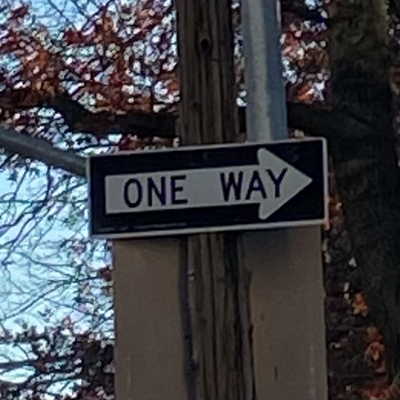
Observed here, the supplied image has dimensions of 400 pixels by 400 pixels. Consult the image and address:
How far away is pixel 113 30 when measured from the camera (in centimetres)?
1202

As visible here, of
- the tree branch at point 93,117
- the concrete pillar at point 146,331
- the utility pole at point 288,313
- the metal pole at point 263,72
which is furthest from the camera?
the tree branch at point 93,117

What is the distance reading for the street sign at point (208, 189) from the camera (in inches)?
190

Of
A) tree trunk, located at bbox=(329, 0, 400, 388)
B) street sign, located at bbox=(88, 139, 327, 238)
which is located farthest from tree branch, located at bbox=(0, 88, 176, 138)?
A: street sign, located at bbox=(88, 139, 327, 238)

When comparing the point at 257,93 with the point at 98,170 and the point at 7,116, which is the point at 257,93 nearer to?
the point at 98,170

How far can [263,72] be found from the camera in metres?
5.29

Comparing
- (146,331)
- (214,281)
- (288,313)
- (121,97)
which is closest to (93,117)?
(121,97)

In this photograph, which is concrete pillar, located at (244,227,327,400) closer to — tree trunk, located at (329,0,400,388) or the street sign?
the street sign

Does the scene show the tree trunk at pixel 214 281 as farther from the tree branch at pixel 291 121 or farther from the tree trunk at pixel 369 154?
the tree trunk at pixel 369 154

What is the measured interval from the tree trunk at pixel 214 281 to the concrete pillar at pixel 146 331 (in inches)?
2.0

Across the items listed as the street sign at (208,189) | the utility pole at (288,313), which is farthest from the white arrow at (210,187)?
the utility pole at (288,313)

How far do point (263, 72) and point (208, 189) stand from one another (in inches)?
24.1

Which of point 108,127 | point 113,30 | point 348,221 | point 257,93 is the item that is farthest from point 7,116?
point 257,93

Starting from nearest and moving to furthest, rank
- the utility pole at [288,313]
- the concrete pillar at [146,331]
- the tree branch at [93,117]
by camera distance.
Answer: the utility pole at [288,313] → the concrete pillar at [146,331] → the tree branch at [93,117]

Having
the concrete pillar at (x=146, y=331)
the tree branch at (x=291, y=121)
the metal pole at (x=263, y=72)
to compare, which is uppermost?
the tree branch at (x=291, y=121)
